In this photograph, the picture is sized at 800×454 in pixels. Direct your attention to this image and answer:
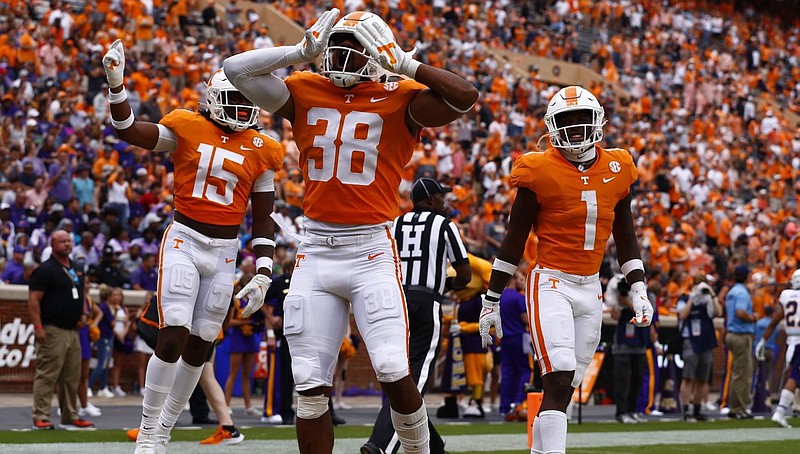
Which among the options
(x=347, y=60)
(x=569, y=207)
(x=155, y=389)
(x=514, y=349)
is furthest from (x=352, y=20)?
(x=514, y=349)

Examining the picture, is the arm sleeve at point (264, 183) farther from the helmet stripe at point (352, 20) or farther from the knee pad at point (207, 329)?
the helmet stripe at point (352, 20)

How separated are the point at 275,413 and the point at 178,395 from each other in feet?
18.8

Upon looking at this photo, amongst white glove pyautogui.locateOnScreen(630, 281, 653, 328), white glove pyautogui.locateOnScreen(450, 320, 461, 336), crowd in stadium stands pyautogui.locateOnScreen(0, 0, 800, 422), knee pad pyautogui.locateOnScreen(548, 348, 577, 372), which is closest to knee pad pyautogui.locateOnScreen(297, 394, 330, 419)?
knee pad pyautogui.locateOnScreen(548, 348, 577, 372)

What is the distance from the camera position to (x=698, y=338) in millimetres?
15922

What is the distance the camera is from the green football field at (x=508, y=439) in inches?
372

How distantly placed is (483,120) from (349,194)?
71.6 feet

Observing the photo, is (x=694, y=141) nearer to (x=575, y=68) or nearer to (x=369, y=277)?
(x=575, y=68)

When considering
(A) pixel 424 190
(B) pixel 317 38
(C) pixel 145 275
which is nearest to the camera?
(B) pixel 317 38

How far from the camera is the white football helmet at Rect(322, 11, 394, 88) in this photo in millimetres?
5922

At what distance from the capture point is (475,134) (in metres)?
26.9

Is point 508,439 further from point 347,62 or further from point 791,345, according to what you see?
point 347,62

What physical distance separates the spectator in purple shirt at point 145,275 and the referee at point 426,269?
24.1ft

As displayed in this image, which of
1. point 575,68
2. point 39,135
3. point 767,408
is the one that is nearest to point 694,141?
point 575,68

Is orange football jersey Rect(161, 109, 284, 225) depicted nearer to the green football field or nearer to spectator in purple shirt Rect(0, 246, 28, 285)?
the green football field
